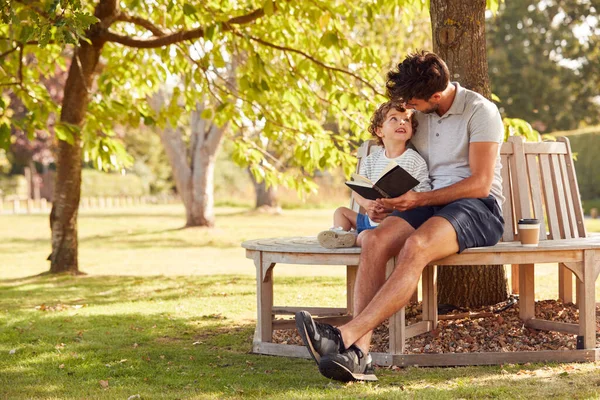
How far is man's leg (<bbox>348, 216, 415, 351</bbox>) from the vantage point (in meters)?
4.29

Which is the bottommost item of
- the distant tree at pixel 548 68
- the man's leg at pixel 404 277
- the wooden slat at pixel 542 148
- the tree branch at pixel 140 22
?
the man's leg at pixel 404 277

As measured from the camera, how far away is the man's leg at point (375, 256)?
4.29m

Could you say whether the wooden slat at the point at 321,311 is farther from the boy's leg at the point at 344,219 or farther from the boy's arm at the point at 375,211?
the boy's arm at the point at 375,211

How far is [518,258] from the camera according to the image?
450 centimetres

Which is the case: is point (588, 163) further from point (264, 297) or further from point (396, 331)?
point (396, 331)

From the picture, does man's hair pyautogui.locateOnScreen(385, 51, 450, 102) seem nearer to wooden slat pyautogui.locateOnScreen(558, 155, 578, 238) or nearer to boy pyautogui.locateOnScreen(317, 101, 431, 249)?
boy pyautogui.locateOnScreen(317, 101, 431, 249)

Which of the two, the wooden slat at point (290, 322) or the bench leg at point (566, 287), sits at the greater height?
the bench leg at point (566, 287)

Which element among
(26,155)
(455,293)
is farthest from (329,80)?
(26,155)

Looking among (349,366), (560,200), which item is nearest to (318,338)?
(349,366)

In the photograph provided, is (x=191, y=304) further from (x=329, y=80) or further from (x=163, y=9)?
(x=163, y=9)

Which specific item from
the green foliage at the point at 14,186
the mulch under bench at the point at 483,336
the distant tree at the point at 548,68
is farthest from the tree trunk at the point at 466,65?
the green foliage at the point at 14,186

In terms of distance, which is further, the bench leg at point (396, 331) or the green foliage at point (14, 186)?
the green foliage at point (14, 186)

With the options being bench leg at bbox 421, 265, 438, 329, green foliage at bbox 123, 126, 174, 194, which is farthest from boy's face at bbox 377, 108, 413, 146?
green foliage at bbox 123, 126, 174, 194

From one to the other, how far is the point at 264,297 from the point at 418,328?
97 centimetres
